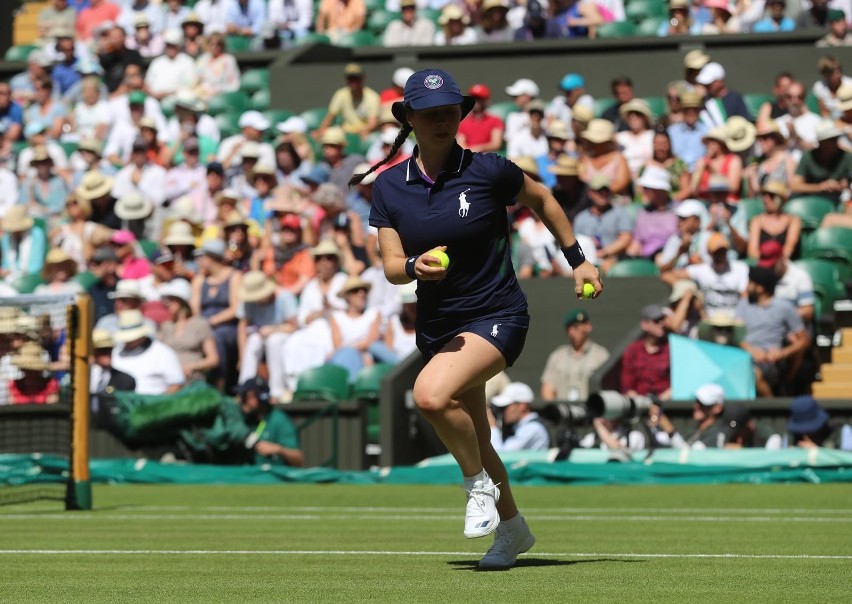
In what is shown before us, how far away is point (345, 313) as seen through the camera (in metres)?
18.2

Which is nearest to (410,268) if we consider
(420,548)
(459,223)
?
(459,223)

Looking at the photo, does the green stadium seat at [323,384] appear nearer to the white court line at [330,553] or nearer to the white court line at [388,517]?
the white court line at [388,517]

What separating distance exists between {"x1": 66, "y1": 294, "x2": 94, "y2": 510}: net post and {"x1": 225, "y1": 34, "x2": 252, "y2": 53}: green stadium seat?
1406 cm

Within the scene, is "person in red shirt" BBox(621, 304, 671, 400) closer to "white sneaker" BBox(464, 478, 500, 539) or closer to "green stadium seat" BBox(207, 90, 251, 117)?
"green stadium seat" BBox(207, 90, 251, 117)

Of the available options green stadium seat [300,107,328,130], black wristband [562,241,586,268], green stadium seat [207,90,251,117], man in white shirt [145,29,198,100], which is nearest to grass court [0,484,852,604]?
black wristband [562,241,586,268]

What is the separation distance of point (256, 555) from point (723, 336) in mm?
9181

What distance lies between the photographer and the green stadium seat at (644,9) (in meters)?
23.7

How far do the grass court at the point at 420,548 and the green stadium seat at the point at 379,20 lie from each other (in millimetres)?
12066

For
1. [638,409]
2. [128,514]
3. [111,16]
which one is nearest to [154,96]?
[111,16]

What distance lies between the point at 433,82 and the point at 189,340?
38.2ft

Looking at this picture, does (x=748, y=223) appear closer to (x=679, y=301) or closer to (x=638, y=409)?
(x=679, y=301)

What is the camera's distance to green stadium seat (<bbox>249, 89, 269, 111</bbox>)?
24.5 m

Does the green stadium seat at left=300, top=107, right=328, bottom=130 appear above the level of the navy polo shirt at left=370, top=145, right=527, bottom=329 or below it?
above

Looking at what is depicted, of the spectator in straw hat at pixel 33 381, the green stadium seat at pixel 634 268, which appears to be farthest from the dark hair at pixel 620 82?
the spectator in straw hat at pixel 33 381
